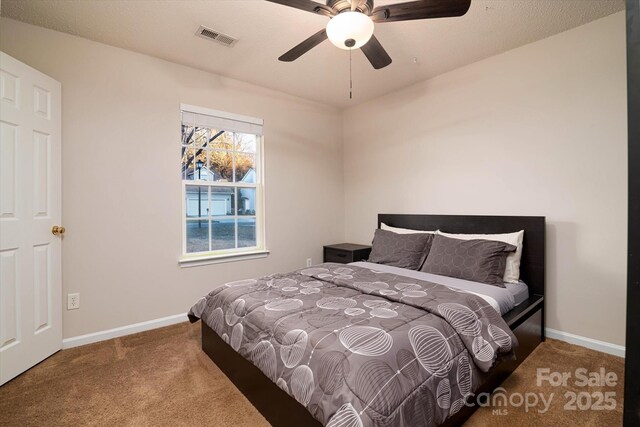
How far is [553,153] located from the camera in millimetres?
2533

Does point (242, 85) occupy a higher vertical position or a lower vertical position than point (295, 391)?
higher

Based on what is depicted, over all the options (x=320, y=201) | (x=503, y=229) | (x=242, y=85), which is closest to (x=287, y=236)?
(x=320, y=201)

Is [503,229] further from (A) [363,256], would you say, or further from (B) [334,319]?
(B) [334,319]

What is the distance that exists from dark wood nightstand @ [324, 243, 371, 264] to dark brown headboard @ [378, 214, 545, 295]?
0.90 m

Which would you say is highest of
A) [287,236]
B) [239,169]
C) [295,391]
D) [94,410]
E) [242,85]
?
[242,85]

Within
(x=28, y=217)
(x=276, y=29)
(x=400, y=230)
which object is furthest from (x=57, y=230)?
(x=400, y=230)

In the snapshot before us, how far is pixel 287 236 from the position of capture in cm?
379

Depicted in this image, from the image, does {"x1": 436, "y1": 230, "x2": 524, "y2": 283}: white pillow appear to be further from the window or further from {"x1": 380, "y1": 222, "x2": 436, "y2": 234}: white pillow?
the window

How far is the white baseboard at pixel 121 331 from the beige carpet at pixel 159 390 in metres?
0.08

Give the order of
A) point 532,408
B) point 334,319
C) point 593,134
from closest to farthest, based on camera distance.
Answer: point 334,319
point 532,408
point 593,134

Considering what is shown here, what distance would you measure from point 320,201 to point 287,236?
27.3 inches

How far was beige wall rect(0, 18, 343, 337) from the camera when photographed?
245cm

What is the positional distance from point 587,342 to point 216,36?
3865 millimetres

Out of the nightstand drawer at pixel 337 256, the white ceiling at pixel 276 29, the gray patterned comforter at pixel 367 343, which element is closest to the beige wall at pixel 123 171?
the white ceiling at pixel 276 29
